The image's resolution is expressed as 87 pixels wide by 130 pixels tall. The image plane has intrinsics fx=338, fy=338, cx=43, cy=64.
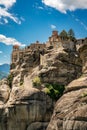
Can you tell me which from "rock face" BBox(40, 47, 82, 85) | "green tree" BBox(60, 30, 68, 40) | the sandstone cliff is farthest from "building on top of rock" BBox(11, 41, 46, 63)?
"rock face" BBox(40, 47, 82, 85)

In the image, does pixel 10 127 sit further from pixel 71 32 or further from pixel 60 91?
pixel 71 32

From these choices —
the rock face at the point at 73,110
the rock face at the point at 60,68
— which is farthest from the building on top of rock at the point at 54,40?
the rock face at the point at 73,110

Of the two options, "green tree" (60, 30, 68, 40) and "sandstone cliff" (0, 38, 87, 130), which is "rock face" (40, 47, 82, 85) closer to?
"sandstone cliff" (0, 38, 87, 130)

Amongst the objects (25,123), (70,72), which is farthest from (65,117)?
(70,72)

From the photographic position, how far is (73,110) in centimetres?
5075

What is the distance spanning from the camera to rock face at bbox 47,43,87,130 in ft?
159

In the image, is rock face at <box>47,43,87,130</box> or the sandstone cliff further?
the sandstone cliff

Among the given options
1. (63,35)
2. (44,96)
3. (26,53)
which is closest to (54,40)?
(63,35)

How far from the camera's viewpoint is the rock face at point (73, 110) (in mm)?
48562

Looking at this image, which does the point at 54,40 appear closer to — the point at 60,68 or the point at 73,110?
the point at 60,68

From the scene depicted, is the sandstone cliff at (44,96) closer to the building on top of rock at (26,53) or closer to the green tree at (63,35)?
the building on top of rock at (26,53)

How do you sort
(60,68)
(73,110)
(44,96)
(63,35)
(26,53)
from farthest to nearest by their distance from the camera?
1. (63,35)
2. (26,53)
3. (60,68)
4. (44,96)
5. (73,110)

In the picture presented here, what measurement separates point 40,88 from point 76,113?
2531 cm

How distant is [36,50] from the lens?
89000 mm
